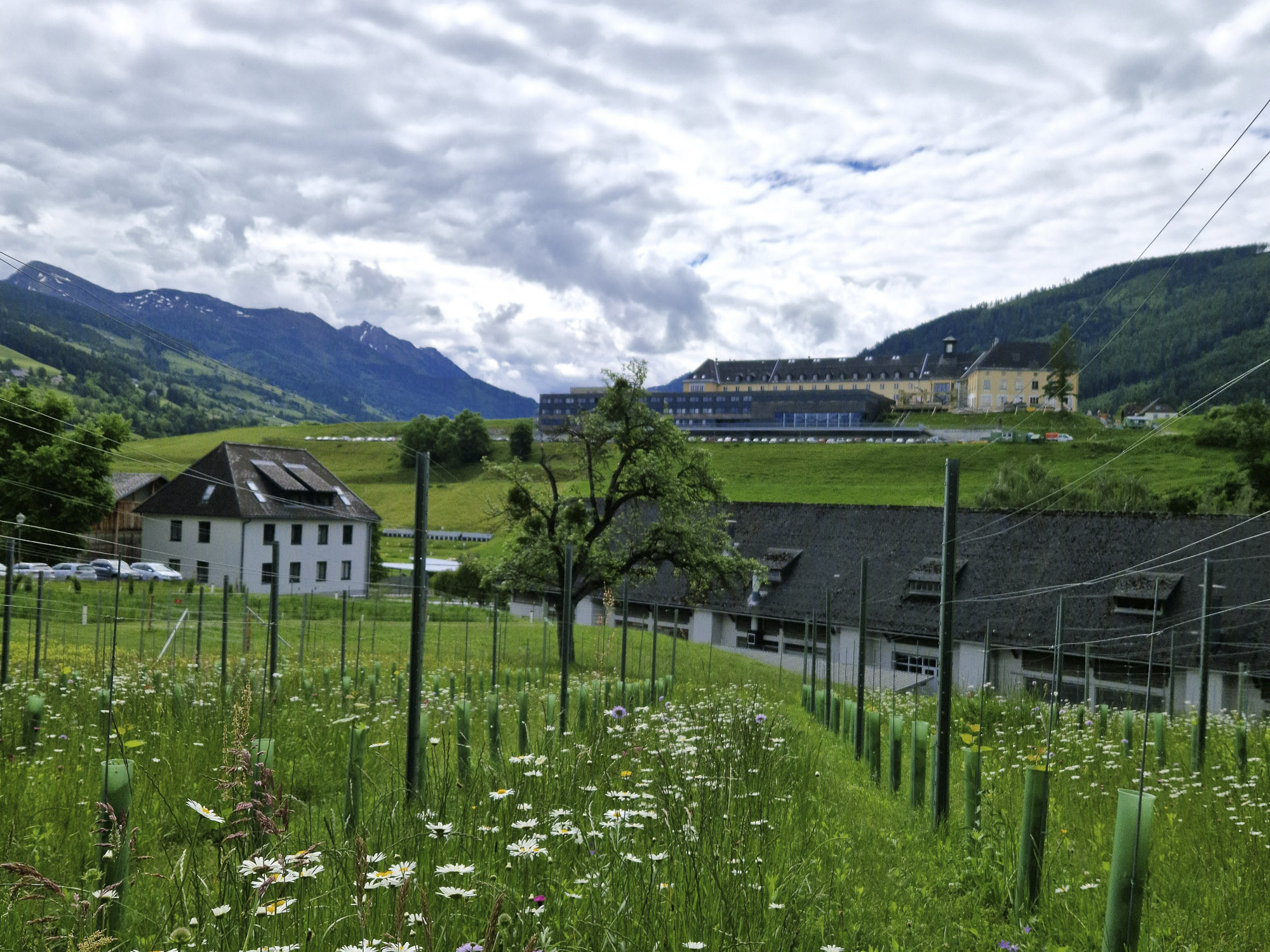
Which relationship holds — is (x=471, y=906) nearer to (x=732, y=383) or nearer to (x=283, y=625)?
(x=283, y=625)

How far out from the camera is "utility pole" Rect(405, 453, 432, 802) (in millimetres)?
5113

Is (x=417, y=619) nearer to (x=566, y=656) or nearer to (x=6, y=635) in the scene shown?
(x=566, y=656)

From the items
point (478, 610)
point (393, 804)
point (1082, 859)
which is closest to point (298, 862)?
point (393, 804)

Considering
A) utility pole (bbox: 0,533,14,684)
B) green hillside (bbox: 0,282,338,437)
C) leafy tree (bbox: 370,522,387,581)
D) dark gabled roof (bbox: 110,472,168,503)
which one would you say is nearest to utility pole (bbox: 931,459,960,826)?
green hillside (bbox: 0,282,338,437)

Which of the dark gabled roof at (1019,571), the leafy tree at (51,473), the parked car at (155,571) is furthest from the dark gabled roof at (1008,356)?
the leafy tree at (51,473)

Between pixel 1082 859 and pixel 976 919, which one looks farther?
pixel 1082 859

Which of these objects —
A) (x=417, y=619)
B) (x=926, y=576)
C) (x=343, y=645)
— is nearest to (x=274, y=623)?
(x=343, y=645)

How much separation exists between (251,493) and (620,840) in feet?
149

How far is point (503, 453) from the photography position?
117375mm

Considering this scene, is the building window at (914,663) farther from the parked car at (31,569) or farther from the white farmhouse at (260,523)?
the white farmhouse at (260,523)

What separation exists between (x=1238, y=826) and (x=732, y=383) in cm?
18029

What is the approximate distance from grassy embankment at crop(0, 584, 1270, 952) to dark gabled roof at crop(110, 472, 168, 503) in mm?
52503

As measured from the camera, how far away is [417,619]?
5773 mm

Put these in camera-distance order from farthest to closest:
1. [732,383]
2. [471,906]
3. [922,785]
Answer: [732,383] < [922,785] < [471,906]
